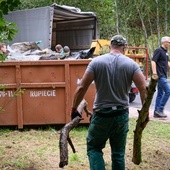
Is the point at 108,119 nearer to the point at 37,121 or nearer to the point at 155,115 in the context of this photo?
the point at 37,121

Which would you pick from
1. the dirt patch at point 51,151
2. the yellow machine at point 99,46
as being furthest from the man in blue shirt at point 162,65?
the yellow machine at point 99,46

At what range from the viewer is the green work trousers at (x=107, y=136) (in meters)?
4.17

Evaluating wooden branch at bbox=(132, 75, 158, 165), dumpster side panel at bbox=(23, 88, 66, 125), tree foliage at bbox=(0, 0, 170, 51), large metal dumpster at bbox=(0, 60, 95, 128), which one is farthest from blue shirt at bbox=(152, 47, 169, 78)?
tree foliage at bbox=(0, 0, 170, 51)

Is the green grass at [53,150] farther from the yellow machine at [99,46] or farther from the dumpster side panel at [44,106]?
the yellow machine at [99,46]

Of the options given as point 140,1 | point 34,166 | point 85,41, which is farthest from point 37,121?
point 140,1

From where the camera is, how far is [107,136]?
4.27 meters

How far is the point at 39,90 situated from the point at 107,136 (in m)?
3.21

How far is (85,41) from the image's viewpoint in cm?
1352

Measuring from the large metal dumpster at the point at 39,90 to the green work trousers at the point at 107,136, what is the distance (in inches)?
115

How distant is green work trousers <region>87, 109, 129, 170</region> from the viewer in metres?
4.17

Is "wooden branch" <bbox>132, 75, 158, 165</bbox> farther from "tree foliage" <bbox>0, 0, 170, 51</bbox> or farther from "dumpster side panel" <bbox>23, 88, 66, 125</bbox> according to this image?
"tree foliage" <bbox>0, 0, 170, 51</bbox>

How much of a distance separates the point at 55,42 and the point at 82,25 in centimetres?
152

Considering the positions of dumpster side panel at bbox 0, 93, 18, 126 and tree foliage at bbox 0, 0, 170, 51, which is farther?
tree foliage at bbox 0, 0, 170, 51

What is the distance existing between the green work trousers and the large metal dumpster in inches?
115
